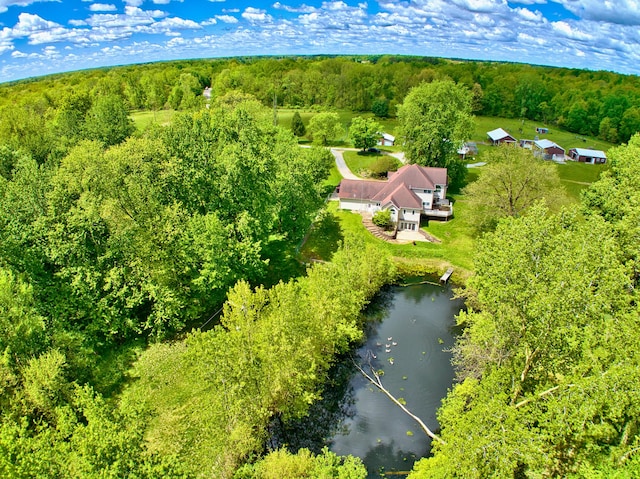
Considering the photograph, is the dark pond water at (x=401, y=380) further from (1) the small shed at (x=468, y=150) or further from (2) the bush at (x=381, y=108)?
(2) the bush at (x=381, y=108)

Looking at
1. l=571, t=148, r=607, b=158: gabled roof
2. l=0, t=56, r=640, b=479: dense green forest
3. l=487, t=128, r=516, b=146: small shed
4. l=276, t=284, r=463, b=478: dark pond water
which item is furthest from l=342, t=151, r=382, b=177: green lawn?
l=571, t=148, r=607, b=158: gabled roof

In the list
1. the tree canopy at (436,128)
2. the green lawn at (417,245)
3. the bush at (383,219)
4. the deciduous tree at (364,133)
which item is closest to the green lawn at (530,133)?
the deciduous tree at (364,133)

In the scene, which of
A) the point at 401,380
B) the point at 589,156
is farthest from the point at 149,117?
the point at 589,156

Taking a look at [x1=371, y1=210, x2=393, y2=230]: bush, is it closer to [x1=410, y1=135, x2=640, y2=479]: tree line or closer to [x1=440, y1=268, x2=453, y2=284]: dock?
[x1=440, y1=268, x2=453, y2=284]: dock

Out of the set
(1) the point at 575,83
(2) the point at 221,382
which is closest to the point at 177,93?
(2) the point at 221,382

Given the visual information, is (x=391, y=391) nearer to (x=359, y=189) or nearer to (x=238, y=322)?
(x=238, y=322)

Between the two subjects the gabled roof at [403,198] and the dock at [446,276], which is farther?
the gabled roof at [403,198]

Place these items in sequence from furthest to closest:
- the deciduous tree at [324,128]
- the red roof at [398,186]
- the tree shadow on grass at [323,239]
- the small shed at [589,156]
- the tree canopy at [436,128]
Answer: the small shed at [589,156], the deciduous tree at [324,128], the tree canopy at [436,128], the red roof at [398,186], the tree shadow on grass at [323,239]
